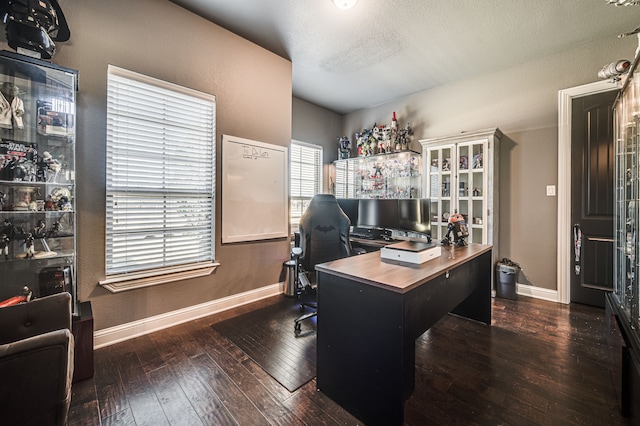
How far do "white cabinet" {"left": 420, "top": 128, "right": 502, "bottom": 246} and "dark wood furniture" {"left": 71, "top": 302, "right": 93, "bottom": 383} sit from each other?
381 cm

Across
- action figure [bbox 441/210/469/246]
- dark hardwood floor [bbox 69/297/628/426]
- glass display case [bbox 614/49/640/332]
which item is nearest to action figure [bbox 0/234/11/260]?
dark hardwood floor [bbox 69/297/628/426]

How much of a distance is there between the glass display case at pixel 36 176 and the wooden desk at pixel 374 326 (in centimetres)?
191

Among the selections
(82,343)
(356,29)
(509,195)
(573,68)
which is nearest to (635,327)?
(509,195)

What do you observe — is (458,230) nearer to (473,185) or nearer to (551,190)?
(473,185)

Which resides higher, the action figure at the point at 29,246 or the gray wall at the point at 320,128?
the gray wall at the point at 320,128

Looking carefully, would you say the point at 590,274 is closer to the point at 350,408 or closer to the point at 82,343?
the point at 350,408

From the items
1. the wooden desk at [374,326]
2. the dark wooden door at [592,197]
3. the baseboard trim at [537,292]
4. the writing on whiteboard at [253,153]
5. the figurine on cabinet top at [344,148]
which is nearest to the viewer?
the wooden desk at [374,326]

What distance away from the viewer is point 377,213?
12.5ft

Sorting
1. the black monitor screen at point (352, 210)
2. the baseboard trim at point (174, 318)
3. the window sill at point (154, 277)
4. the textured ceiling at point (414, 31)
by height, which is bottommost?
the baseboard trim at point (174, 318)

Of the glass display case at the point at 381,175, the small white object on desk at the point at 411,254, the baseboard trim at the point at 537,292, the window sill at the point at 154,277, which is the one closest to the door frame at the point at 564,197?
the baseboard trim at the point at 537,292

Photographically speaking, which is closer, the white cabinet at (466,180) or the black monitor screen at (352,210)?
the white cabinet at (466,180)

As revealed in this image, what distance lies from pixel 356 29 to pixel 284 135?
1.42m

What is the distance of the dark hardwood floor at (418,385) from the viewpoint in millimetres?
1423

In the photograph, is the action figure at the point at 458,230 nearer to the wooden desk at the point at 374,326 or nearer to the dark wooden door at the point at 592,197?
the wooden desk at the point at 374,326
